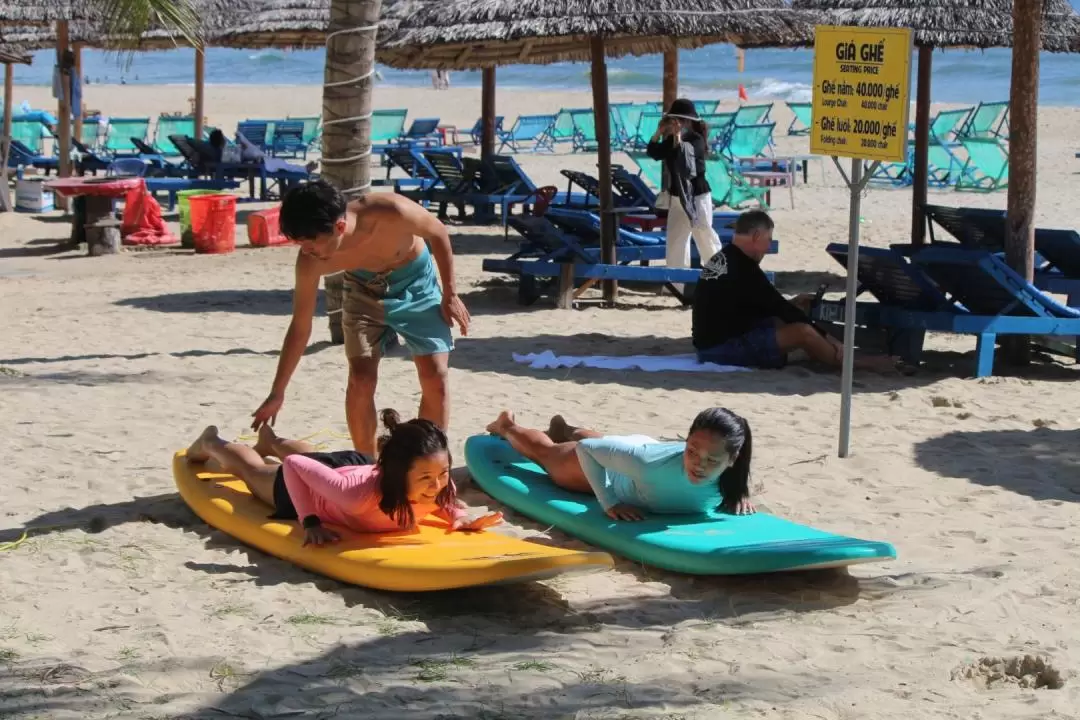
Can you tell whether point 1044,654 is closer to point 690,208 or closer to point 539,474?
point 539,474

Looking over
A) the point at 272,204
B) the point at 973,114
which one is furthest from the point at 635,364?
the point at 973,114

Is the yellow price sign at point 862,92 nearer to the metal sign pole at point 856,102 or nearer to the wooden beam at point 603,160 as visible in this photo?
the metal sign pole at point 856,102

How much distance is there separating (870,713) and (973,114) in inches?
796

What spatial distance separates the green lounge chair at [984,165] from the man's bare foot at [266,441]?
15697 millimetres

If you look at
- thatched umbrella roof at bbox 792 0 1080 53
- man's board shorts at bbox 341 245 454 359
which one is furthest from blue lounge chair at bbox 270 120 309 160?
man's board shorts at bbox 341 245 454 359

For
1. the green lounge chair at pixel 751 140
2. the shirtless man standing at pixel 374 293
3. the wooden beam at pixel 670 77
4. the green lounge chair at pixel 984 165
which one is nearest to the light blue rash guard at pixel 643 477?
the shirtless man standing at pixel 374 293

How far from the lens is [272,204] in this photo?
17.6 m

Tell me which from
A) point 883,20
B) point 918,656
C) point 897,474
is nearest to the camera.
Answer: point 918,656

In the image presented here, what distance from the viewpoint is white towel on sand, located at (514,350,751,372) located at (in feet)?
27.2

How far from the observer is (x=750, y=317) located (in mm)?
8414

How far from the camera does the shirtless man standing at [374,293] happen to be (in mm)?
5141

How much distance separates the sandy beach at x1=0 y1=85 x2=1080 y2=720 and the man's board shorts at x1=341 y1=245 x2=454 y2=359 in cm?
71

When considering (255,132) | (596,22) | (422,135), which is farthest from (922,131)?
(422,135)

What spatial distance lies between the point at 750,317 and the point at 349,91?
271 centimetres
